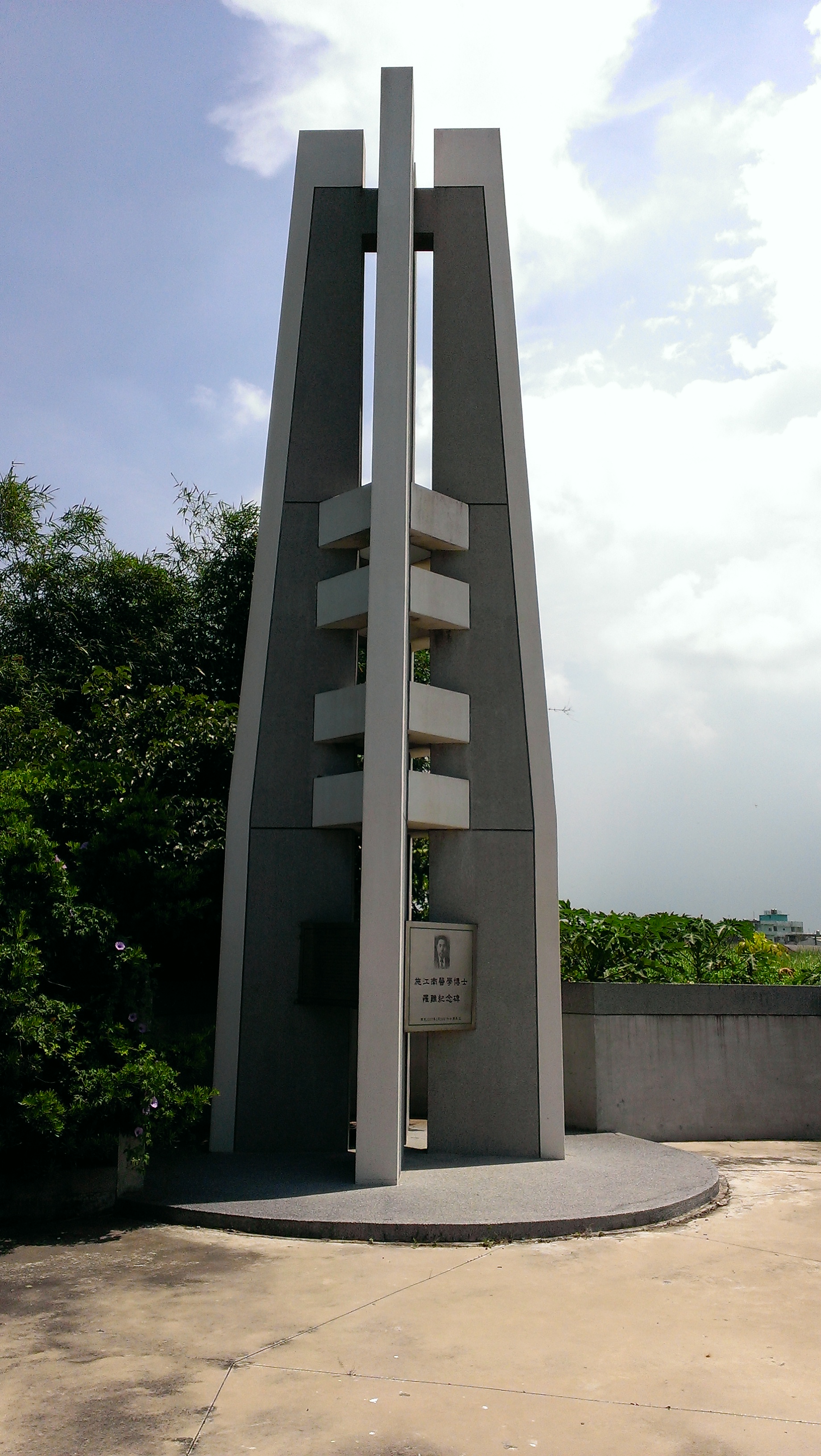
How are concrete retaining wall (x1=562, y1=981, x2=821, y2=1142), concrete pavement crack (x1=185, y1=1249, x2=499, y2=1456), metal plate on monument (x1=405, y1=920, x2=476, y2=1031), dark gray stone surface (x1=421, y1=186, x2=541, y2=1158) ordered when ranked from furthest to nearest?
concrete retaining wall (x1=562, y1=981, x2=821, y2=1142) < dark gray stone surface (x1=421, y1=186, x2=541, y2=1158) < metal plate on monument (x1=405, y1=920, x2=476, y2=1031) < concrete pavement crack (x1=185, y1=1249, x2=499, y2=1456)

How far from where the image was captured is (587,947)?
1517 centimetres

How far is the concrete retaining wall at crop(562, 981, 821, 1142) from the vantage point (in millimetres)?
13484

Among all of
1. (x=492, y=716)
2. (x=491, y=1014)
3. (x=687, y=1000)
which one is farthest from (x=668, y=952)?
(x=492, y=716)

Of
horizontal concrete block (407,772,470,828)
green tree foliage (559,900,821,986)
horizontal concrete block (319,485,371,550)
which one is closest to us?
horizontal concrete block (407,772,470,828)

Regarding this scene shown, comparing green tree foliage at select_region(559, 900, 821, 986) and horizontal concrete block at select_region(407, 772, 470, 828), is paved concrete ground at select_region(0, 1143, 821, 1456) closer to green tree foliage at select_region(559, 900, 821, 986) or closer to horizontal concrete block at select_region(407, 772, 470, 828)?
horizontal concrete block at select_region(407, 772, 470, 828)

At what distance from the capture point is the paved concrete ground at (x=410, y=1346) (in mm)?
4703

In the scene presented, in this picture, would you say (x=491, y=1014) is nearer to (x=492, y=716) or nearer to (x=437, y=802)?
(x=437, y=802)

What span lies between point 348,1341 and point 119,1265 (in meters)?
2.34

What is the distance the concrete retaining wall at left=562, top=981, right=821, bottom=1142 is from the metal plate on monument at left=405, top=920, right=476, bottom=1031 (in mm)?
2884

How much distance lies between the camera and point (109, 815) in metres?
10.1

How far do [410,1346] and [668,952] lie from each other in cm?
1068

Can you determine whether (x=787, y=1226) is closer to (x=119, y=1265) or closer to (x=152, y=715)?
(x=119, y=1265)


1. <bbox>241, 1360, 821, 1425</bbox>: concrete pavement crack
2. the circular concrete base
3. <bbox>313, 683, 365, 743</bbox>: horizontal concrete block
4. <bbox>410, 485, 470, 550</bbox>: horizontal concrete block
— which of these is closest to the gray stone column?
<bbox>410, 485, 470, 550</bbox>: horizontal concrete block

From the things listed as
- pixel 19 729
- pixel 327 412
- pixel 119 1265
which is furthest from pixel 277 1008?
pixel 327 412
